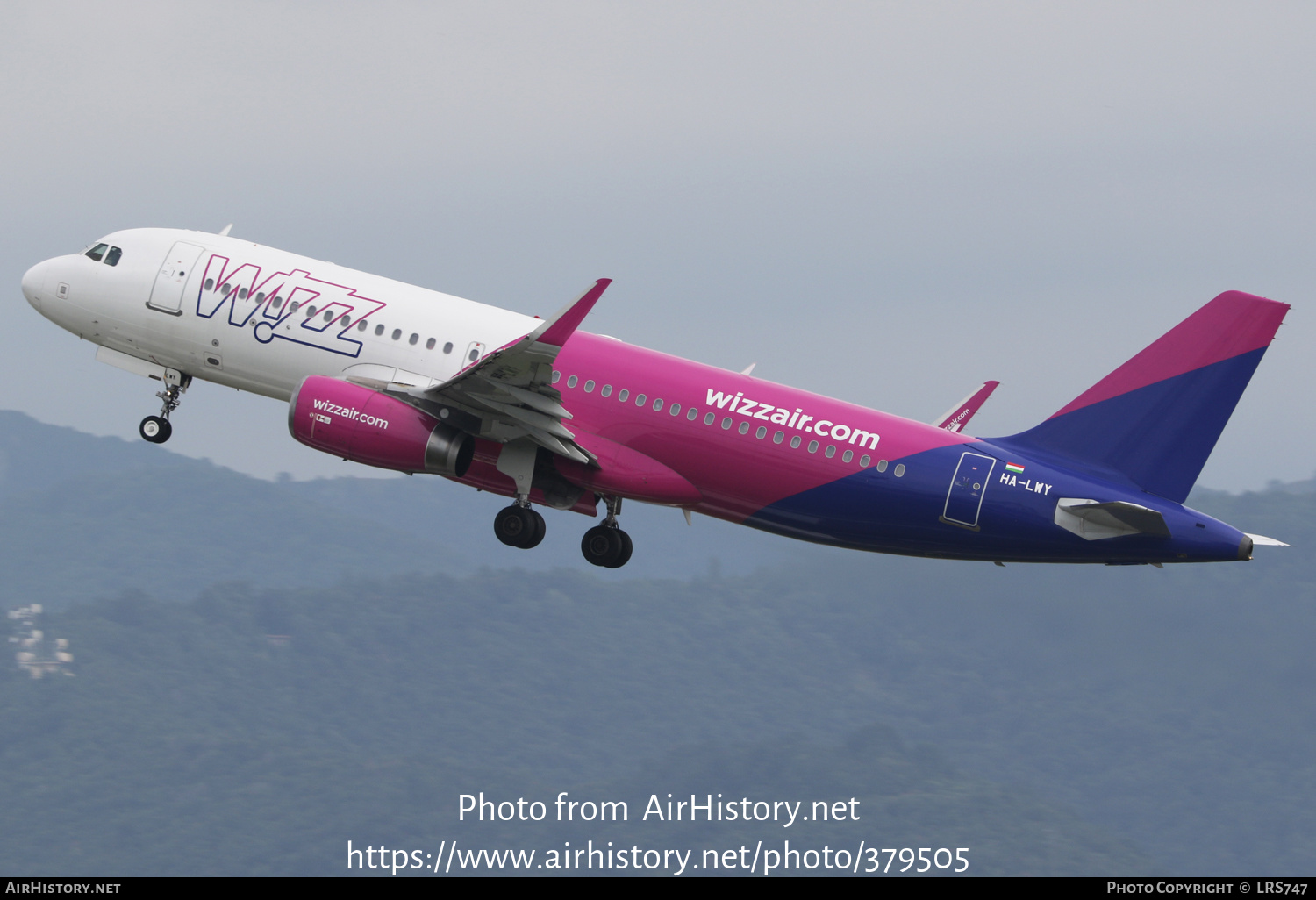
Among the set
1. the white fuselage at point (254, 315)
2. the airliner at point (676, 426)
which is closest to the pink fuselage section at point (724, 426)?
the airliner at point (676, 426)

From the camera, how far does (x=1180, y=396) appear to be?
41.4m

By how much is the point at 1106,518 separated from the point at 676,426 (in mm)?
11595

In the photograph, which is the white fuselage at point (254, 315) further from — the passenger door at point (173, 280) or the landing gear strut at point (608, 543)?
the landing gear strut at point (608, 543)

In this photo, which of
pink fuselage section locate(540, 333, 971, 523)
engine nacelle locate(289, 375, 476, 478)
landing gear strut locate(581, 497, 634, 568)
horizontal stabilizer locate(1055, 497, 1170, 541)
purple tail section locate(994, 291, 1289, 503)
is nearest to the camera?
horizontal stabilizer locate(1055, 497, 1170, 541)

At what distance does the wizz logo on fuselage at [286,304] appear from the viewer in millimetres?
44844

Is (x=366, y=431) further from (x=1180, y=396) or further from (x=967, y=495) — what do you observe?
(x=1180, y=396)

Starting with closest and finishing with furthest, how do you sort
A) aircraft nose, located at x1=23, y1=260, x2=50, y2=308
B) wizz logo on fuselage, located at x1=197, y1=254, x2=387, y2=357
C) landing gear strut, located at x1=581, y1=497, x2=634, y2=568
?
1. wizz logo on fuselage, located at x1=197, y1=254, x2=387, y2=357
2. landing gear strut, located at x1=581, y1=497, x2=634, y2=568
3. aircraft nose, located at x1=23, y1=260, x2=50, y2=308

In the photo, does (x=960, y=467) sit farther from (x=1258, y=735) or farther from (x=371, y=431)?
(x=1258, y=735)

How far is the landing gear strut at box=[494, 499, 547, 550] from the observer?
4391 centimetres

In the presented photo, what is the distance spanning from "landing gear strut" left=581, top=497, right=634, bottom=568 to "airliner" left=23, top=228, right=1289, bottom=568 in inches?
2.8

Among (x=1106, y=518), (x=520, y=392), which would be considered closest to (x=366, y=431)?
(x=520, y=392)

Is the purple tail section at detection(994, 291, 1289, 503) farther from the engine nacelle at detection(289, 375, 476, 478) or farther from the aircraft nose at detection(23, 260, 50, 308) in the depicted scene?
the aircraft nose at detection(23, 260, 50, 308)

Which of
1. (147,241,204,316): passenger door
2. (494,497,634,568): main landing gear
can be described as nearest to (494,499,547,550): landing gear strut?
(494,497,634,568): main landing gear
